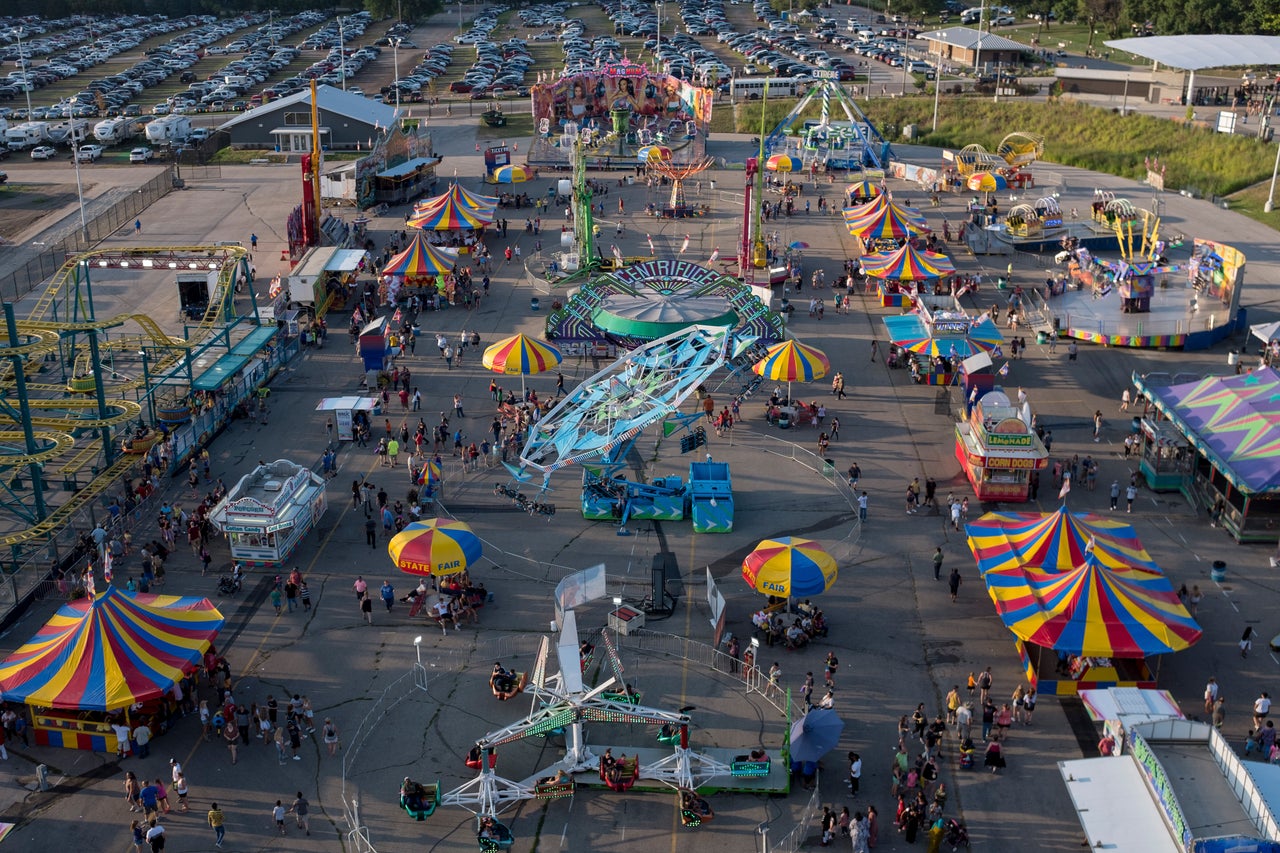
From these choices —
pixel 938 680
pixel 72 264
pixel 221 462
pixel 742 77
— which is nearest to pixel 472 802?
pixel 938 680

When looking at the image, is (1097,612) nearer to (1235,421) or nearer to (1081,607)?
(1081,607)

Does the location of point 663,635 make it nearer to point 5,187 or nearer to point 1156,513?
point 1156,513

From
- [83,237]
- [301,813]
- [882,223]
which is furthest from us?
[83,237]

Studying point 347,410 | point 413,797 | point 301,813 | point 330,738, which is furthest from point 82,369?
point 413,797

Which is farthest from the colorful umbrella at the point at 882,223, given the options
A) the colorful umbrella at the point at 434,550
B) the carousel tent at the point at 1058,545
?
the colorful umbrella at the point at 434,550

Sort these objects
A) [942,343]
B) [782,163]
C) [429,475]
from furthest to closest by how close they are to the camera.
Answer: [782,163] → [942,343] → [429,475]

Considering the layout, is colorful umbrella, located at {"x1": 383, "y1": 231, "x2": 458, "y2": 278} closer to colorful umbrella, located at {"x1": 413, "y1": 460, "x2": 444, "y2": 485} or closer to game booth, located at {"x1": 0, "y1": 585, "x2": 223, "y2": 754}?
colorful umbrella, located at {"x1": 413, "y1": 460, "x2": 444, "y2": 485}

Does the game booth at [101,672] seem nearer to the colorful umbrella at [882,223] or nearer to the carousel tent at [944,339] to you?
the carousel tent at [944,339]
